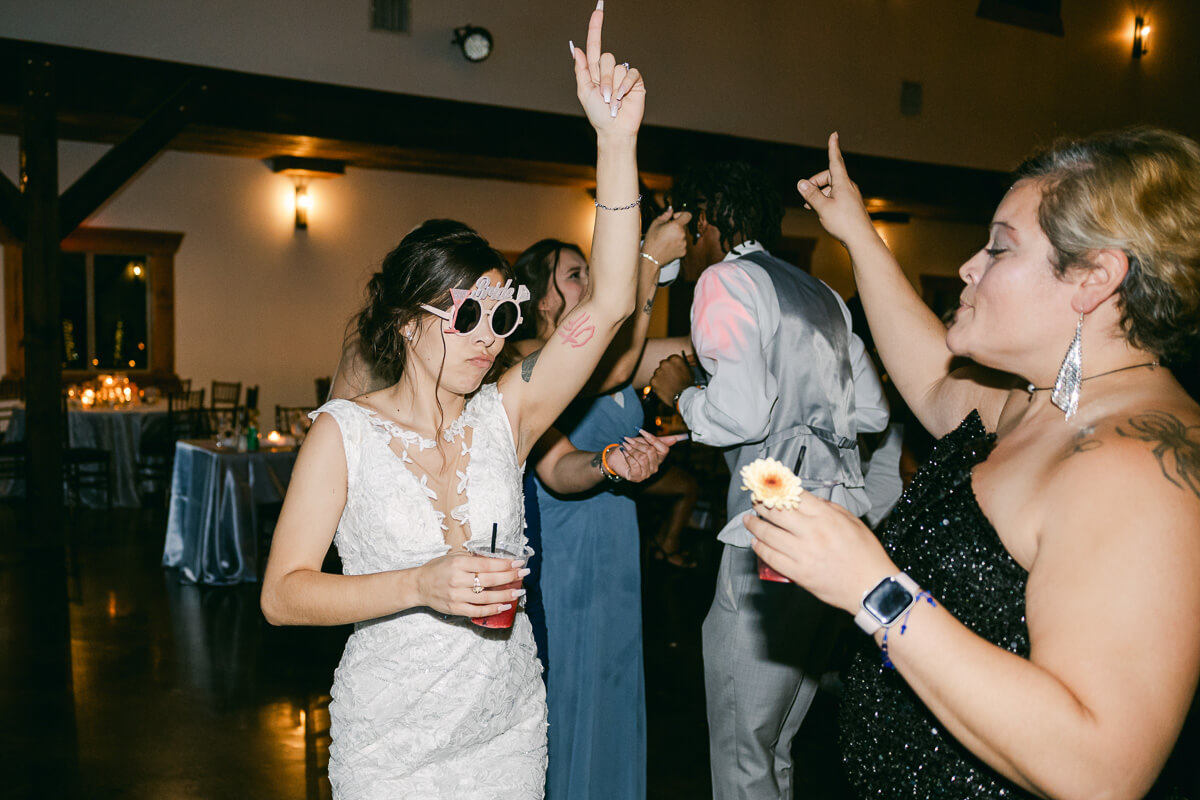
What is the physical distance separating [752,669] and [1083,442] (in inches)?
52.8

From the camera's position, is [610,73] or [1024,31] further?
[1024,31]

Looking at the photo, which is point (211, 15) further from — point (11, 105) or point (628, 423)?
point (628, 423)

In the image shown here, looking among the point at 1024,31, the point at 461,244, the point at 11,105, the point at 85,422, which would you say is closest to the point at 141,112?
the point at 11,105

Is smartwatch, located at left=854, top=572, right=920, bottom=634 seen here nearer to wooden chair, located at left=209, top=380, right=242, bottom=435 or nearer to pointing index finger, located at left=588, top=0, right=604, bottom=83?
pointing index finger, located at left=588, top=0, right=604, bottom=83

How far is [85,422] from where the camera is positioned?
8.52m

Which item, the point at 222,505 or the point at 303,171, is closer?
the point at 222,505

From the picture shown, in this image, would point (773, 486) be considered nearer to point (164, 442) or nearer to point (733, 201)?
point (733, 201)

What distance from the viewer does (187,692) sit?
416 cm

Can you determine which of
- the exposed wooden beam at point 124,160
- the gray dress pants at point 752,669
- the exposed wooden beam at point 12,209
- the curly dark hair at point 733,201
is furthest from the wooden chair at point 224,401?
the gray dress pants at point 752,669

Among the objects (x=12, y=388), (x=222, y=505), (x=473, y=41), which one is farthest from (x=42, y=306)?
(x=473, y=41)

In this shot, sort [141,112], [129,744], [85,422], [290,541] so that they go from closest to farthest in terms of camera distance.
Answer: [290,541]
[129,744]
[141,112]
[85,422]

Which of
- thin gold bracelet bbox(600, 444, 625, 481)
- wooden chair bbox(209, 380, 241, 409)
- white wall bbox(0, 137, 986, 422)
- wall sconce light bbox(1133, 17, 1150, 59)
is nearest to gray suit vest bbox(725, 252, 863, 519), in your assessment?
thin gold bracelet bbox(600, 444, 625, 481)

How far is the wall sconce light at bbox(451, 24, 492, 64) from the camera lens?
930 cm

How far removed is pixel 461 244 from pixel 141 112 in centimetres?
748
